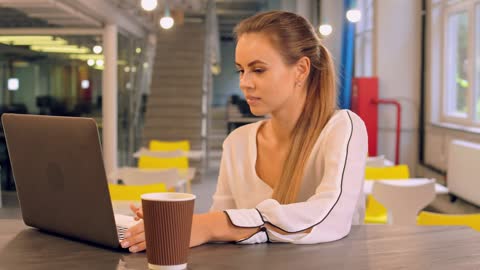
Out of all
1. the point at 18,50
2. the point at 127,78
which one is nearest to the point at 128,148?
the point at 127,78

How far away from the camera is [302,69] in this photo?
193 centimetres

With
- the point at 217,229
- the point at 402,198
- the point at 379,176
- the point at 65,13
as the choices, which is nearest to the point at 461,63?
the point at 379,176

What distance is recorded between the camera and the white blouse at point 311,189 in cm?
155

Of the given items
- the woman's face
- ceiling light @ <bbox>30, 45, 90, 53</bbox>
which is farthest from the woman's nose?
ceiling light @ <bbox>30, 45, 90, 53</bbox>

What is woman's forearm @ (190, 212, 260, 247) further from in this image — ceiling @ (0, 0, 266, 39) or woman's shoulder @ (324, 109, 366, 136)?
ceiling @ (0, 0, 266, 39)

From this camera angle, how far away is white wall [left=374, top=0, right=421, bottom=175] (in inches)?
366

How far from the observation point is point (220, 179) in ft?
6.66

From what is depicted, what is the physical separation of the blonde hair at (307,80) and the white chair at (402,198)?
2.74 meters

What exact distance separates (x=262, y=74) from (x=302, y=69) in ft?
0.58

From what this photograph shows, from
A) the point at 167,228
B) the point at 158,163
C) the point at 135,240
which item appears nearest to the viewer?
the point at 167,228

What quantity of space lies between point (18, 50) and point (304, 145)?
6686 mm

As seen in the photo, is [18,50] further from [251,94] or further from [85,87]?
[251,94]

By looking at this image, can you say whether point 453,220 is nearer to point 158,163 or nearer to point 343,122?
point 343,122

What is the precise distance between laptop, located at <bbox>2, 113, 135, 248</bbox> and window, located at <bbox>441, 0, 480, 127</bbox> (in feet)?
21.6
